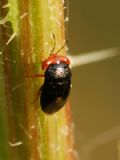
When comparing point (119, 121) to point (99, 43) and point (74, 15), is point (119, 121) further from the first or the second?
point (74, 15)

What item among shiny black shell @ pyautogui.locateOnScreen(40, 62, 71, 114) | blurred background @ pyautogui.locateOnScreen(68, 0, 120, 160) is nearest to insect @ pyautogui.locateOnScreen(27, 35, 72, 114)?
shiny black shell @ pyautogui.locateOnScreen(40, 62, 71, 114)

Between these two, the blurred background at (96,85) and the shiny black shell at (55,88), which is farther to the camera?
the blurred background at (96,85)

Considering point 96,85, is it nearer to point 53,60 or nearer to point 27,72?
point 53,60

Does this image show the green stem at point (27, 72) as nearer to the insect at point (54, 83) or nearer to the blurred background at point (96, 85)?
the insect at point (54, 83)

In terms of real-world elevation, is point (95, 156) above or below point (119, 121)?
below

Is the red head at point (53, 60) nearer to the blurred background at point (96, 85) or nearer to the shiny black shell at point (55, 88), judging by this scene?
the shiny black shell at point (55, 88)

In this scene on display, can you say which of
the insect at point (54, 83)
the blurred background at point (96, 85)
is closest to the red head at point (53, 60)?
the insect at point (54, 83)

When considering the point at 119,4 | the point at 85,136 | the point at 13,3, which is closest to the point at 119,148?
the point at 85,136

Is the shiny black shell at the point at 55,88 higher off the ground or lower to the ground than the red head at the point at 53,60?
lower
